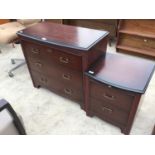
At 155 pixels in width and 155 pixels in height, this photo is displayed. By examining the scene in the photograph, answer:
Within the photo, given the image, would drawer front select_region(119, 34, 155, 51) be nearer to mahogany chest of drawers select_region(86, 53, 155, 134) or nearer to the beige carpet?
the beige carpet

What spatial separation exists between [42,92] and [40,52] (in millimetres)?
537

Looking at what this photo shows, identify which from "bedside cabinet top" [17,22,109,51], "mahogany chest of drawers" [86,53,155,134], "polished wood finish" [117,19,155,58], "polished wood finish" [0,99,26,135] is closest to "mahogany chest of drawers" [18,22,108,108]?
"bedside cabinet top" [17,22,109,51]

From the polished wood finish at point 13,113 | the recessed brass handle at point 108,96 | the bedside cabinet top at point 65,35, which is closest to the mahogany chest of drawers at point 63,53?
the bedside cabinet top at point 65,35

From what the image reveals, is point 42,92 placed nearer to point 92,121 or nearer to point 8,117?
point 92,121

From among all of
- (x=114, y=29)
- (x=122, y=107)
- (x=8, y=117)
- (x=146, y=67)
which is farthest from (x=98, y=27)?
(x=8, y=117)

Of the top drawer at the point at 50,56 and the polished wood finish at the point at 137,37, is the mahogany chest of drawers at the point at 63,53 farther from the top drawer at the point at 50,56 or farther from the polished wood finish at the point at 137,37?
the polished wood finish at the point at 137,37

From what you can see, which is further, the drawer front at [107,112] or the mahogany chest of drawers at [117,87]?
the drawer front at [107,112]

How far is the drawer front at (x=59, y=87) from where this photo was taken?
1446 mm

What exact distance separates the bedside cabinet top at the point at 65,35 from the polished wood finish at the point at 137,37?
39.3 inches

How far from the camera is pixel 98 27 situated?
8.29 ft

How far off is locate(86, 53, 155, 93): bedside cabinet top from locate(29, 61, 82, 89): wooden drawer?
0.56 feet

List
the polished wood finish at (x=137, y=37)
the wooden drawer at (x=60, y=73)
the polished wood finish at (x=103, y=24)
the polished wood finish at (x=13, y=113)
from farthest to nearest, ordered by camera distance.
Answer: the polished wood finish at (x=103, y=24) → the polished wood finish at (x=137, y=37) → the wooden drawer at (x=60, y=73) → the polished wood finish at (x=13, y=113)

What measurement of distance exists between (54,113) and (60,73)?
407mm

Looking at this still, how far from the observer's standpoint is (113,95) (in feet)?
3.69
